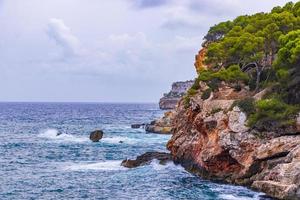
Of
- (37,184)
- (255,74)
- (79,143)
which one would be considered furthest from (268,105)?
(79,143)

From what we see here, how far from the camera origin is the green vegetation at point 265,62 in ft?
147

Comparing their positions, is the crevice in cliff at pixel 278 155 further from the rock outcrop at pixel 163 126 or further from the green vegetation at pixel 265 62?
the rock outcrop at pixel 163 126

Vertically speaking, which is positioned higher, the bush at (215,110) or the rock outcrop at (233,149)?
the bush at (215,110)

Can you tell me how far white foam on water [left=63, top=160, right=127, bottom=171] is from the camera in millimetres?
56125

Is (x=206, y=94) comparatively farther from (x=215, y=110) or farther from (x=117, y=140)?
(x=117, y=140)

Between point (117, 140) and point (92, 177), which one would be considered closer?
point (92, 177)

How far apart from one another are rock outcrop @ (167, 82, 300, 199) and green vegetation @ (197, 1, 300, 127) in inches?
59.8

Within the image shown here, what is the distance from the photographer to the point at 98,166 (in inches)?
2299

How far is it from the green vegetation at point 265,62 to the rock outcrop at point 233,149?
1518 millimetres

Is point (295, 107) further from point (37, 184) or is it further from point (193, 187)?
point (37, 184)

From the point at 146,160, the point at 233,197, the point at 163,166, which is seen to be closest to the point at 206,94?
the point at 163,166

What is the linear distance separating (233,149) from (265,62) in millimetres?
15547

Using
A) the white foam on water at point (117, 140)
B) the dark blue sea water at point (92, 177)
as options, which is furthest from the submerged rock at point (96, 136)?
the dark blue sea water at point (92, 177)

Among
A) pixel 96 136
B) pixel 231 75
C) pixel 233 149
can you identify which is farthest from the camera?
pixel 96 136
